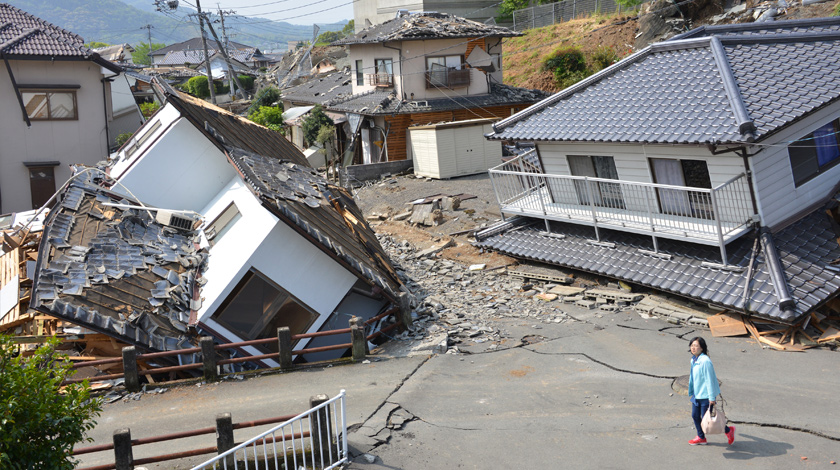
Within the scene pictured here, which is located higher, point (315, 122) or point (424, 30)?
point (424, 30)

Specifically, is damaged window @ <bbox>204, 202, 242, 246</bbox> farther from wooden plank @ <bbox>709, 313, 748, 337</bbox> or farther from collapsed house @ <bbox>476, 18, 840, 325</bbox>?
wooden plank @ <bbox>709, 313, 748, 337</bbox>

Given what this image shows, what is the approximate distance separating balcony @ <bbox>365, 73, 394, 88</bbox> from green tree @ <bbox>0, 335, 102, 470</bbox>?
3084cm

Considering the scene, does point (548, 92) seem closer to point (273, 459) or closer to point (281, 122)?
point (281, 122)

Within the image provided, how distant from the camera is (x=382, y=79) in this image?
3553cm

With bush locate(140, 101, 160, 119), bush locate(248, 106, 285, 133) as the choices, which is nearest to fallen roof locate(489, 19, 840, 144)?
bush locate(248, 106, 285, 133)

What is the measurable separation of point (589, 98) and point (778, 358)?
8057 mm

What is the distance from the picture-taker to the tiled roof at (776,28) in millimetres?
15406

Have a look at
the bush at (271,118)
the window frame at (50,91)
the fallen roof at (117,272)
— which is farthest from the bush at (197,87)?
the fallen roof at (117,272)

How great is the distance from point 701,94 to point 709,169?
6.16ft

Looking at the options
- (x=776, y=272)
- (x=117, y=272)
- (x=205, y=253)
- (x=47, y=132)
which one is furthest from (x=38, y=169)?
(x=776, y=272)

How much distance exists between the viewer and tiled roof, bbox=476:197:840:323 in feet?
37.0

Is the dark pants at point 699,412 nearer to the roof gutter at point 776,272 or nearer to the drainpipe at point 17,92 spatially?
the roof gutter at point 776,272

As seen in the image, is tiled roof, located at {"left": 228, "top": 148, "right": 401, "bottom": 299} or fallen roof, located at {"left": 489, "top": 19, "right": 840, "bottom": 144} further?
tiled roof, located at {"left": 228, "top": 148, "right": 401, "bottom": 299}

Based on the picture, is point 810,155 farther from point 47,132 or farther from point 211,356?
point 47,132
